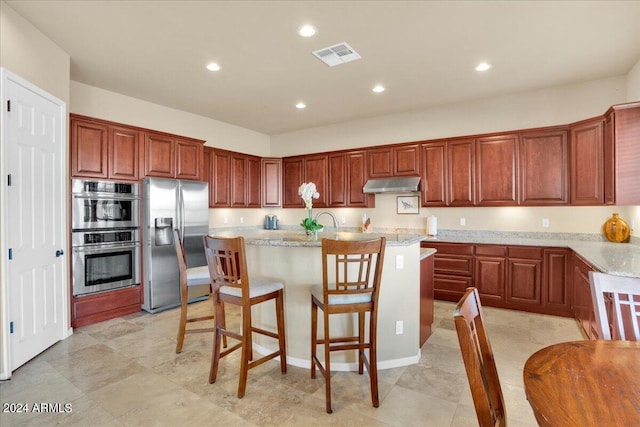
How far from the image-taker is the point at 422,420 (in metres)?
1.99

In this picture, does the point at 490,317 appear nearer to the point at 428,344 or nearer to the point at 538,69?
the point at 428,344

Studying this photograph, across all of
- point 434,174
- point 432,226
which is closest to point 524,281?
point 432,226

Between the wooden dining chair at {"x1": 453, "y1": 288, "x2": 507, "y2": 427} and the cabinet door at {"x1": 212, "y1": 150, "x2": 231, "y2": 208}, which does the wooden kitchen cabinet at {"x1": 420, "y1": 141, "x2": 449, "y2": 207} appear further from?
the wooden dining chair at {"x1": 453, "y1": 288, "x2": 507, "y2": 427}

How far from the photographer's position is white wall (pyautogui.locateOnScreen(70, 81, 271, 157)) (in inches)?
159

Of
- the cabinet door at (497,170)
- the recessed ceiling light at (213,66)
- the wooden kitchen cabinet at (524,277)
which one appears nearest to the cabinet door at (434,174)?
the cabinet door at (497,170)

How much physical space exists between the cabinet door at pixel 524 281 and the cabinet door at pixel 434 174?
1.30 m

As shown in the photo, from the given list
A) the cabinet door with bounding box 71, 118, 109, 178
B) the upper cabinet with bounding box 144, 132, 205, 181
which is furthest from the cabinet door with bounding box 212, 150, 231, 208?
the cabinet door with bounding box 71, 118, 109, 178

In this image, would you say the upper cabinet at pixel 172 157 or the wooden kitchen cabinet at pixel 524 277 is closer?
the wooden kitchen cabinet at pixel 524 277

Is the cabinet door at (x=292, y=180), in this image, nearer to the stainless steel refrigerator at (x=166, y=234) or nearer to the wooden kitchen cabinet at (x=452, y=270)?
the stainless steel refrigerator at (x=166, y=234)

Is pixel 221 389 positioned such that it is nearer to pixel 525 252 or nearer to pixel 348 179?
pixel 525 252

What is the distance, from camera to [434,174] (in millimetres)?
4836

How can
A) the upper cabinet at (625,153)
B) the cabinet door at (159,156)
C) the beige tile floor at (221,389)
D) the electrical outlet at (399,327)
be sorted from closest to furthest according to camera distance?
the beige tile floor at (221,389) < the electrical outlet at (399,327) < the upper cabinet at (625,153) < the cabinet door at (159,156)

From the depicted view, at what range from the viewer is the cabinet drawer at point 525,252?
12.8ft

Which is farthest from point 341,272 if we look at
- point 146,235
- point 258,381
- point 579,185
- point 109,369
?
point 579,185
